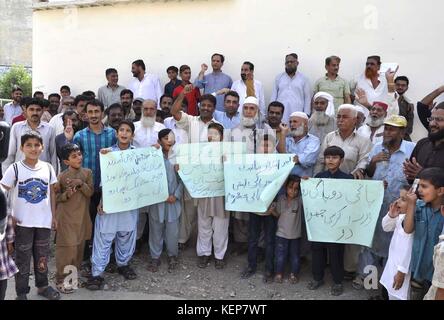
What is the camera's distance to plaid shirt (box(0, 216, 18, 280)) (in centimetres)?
346

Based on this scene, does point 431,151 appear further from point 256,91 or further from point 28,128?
point 28,128

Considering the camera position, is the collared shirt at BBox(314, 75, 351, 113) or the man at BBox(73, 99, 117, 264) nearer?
the man at BBox(73, 99, 117, 264)

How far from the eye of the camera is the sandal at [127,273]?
4.90 m

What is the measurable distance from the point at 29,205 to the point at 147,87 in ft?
14.8

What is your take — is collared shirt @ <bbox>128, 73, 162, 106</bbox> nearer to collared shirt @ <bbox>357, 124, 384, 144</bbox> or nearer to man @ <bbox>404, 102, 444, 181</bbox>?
collared shirt @ <bbox>357, 124, 384, 144</bbox>

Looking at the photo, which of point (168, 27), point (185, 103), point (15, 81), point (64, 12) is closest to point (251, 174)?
point (185, 103)

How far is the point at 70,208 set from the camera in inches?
181

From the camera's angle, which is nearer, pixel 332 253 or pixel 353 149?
pixel 332 253

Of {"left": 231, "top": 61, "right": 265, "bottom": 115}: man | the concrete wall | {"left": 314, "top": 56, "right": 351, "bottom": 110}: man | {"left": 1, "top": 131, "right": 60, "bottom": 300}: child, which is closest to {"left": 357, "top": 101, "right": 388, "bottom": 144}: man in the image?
{"left": 314, "top": 56, "right": 351, "bottom": 110}: man

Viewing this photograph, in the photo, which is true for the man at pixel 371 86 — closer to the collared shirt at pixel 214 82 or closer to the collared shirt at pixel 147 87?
the collared shirt at pixel 214 82

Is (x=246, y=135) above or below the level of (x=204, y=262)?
above

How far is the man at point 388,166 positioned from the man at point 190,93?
3567 mm

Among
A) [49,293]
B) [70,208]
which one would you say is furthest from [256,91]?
[49,293]

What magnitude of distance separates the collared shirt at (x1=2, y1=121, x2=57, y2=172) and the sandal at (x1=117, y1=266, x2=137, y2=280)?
1.86 m
